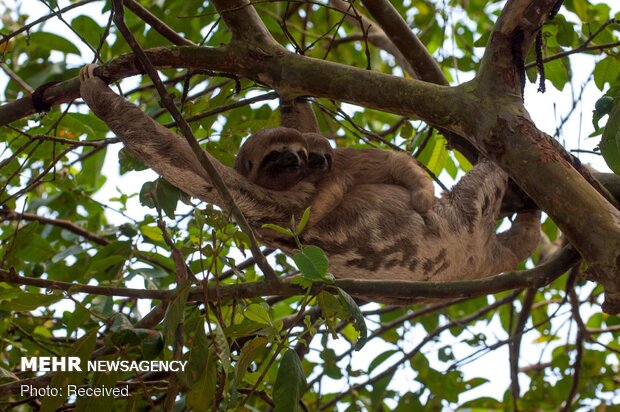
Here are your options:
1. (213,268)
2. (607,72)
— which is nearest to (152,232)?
(213,268)

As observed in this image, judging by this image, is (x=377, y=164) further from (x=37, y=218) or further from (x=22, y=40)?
(x=22, y=40)

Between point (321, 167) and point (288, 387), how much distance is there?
2.36 metres

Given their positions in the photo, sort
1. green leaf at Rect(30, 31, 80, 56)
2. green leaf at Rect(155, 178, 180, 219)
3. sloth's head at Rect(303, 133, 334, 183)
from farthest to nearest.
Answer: green leaf at Rect(30, 31, 80, 56), sloth's head at Rect(303, 133, 334, 183), green leaf at Rect(155, 178, 180, 219)

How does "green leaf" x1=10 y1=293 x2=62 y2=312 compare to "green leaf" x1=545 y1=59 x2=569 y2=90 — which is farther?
"green leaf" x1=545 y1=59 x2=569 y2=90

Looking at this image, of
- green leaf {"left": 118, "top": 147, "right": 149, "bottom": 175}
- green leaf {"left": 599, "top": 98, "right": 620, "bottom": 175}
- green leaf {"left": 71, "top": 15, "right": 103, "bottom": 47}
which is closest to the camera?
green leaf {"left": 599, "top": 98, "right": 620, "bottom": 175}

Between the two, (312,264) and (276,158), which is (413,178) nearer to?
(276,158)

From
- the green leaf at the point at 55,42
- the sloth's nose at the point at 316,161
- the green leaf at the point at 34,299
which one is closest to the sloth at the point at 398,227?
the sloth's nose at the point at 316,161

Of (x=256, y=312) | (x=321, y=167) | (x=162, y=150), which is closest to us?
(x=256, y=312)

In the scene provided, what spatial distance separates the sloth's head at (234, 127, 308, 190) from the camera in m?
5.46

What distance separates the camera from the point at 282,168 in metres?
5.45

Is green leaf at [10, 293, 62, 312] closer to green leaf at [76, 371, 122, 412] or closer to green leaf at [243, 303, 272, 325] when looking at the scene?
green leaf at [76, 371, 122, 412]

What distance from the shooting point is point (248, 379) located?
471 centimetres

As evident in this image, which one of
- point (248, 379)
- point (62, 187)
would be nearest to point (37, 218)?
point (62, 187)

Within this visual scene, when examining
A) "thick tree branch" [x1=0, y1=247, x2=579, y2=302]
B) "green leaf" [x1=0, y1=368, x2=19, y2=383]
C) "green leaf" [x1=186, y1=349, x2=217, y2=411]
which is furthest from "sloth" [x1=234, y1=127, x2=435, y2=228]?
"green leaf" [x1=0, y1=368, x2=19, y2=383]
